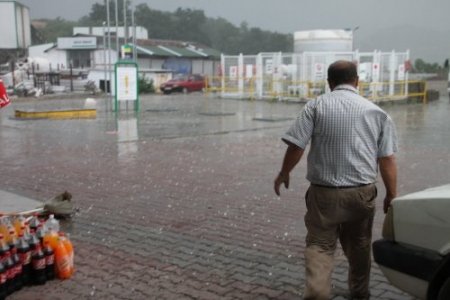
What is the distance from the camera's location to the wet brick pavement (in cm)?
480

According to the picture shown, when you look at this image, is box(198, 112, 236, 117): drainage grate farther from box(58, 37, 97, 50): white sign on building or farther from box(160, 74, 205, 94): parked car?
box(58, 37, 97, 50): white sign on building

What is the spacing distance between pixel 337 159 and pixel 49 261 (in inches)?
98.0

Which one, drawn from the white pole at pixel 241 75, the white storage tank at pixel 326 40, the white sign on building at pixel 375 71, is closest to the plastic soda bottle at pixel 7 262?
the white sign on building at pixel 375 71

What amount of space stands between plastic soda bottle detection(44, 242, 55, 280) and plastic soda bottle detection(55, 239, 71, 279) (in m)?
0.04

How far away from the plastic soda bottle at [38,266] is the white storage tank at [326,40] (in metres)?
30.7

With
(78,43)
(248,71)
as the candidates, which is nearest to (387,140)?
(248,71)

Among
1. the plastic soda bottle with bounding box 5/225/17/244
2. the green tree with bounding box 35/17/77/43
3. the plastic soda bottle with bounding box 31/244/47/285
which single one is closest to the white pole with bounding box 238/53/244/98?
the plastic soda bottle with bounding box 5/225/17/244

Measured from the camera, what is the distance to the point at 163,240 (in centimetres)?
599

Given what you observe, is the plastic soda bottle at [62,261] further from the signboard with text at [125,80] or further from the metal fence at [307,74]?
the metal fence at [307,74]

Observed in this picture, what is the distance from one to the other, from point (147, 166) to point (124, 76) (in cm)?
1180

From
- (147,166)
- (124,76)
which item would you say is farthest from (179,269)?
(124,76)

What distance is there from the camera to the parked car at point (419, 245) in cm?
351

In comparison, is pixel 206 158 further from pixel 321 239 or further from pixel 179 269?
pixel 321 239

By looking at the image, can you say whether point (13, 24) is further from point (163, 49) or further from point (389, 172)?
point (163, 49)
